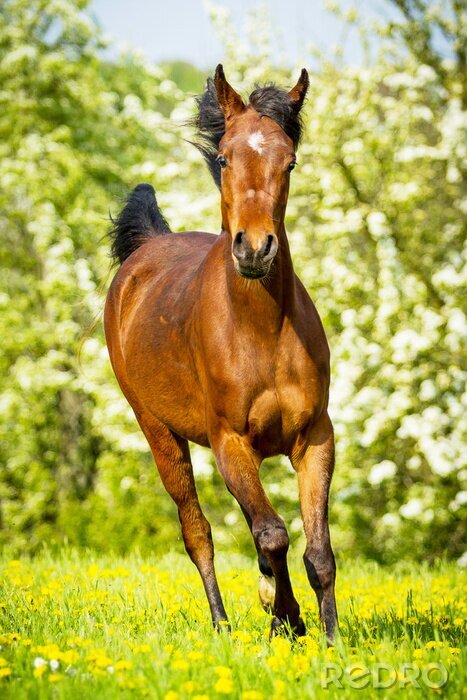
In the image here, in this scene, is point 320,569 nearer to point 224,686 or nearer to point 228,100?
point 224,686

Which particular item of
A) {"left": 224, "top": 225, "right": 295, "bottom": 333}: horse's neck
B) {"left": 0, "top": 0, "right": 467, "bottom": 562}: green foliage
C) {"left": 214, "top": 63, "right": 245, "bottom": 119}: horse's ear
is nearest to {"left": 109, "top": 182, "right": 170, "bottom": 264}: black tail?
{"left": 214, "top": 63, "right": 245, "bottom": 119}: horse's ear

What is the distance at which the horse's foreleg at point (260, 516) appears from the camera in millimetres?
4094

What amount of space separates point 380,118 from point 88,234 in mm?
6343

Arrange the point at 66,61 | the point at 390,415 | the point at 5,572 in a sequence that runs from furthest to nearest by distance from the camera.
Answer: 1. the point at 66,61
2. the point at 390,415
3. the point at 5,572

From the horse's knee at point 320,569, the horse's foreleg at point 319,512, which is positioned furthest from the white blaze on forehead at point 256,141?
the horse's knee at point 320,569

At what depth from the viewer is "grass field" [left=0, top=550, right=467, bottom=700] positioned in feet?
10.0

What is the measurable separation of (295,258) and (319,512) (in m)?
9.80

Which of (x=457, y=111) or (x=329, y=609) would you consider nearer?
(x=329, y=609)

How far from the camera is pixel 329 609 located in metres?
4.19

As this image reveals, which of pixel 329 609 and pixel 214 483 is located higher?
pixel 214 483

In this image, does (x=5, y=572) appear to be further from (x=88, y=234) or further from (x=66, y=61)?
(x=66, y=61)

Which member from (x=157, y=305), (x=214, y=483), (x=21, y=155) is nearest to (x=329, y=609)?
(x=157, y=305)

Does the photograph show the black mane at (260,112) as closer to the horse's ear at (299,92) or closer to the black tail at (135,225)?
the horse's ear at (299,92)

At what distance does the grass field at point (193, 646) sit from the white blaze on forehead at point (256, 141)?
223 centimetres
